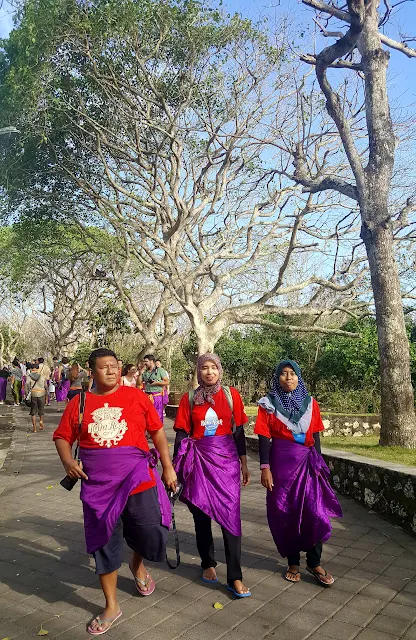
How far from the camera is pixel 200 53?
1537cm

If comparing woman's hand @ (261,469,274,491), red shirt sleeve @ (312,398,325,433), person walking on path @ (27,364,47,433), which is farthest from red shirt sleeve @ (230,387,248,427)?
person walking on path @ (27,364,47,433)

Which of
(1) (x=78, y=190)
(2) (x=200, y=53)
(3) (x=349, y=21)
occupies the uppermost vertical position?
(2) (x=200, y=53)

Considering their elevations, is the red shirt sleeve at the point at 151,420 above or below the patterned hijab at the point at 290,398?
below

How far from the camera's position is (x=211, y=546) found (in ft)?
14.3

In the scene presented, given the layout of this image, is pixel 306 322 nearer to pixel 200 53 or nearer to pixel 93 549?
pixel 200 53

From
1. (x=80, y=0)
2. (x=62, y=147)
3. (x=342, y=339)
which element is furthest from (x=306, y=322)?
(x=80, y=0)

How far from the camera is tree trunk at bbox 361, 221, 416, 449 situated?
8.29 m

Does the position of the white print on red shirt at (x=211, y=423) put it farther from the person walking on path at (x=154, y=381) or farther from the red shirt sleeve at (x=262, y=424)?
the person walking on path at (x=154, y=381)

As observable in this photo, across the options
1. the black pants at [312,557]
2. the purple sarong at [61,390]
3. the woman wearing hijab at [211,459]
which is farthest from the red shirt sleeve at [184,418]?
the purple sarong at [61,390]

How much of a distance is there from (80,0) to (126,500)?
14.1 metres

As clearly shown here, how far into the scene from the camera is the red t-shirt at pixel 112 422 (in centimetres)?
374

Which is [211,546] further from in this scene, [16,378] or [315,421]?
[16,378]

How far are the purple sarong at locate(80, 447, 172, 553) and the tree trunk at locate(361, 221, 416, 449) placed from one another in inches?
216

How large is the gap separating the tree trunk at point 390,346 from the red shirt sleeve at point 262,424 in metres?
4.53
